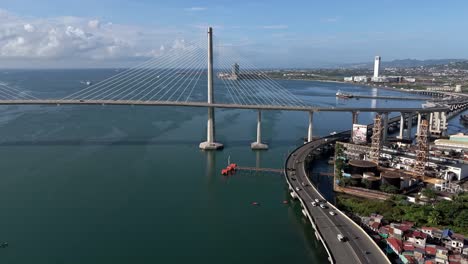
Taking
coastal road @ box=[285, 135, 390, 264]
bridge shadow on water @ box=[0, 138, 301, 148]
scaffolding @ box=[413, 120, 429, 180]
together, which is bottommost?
coastal road @ box=[285, 135, 390, 264]

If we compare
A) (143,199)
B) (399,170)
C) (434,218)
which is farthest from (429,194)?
(143,199)

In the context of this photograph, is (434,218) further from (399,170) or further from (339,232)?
(399,170)

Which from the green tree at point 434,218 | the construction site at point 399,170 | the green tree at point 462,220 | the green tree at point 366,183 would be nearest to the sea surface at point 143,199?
the construction site at point 399,170

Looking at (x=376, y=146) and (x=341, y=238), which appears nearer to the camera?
(x=341, y=238)

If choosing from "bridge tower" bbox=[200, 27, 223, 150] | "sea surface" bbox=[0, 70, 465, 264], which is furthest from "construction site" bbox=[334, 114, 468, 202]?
"bridge tower" bbox=[200, 27, 223, 150]

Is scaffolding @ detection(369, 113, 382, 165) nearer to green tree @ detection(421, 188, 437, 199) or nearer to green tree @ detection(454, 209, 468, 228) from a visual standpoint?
green tree @ detection(421, 188, 437, 199)

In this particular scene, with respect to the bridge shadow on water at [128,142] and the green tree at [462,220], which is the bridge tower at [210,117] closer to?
the bridge shadow on water at [128,142]

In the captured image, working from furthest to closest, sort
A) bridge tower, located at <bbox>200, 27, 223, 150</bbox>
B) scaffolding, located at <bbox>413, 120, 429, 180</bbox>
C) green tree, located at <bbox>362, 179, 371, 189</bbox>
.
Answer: bridge tower, located at <bbox>200, 27, 223, 150</bbox> < scaffolding, located at <bbox>413, 120, 429, 180</bbox> < green tree, located at <bbox>362, 179, 371, 189</bbox>

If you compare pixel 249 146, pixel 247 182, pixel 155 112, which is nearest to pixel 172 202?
pixel 247 182
